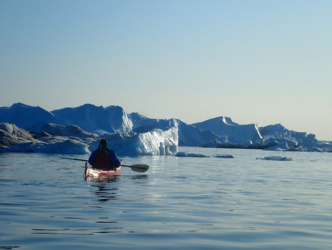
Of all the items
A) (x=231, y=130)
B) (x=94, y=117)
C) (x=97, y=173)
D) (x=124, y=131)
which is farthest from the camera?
(x=231, y=130)

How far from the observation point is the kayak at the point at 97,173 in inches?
595

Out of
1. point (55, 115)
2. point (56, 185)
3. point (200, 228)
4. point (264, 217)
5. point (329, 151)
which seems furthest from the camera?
point (329, 151)

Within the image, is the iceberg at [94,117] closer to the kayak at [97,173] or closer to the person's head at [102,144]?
the kayak at [97,173]

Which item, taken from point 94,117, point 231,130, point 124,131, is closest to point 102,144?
point 94,117

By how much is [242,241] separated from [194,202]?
156 inches

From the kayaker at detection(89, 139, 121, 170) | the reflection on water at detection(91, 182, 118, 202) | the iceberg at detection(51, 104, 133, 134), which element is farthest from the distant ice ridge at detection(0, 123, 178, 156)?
the reflection on water at detection(91, 182, 118, 202)

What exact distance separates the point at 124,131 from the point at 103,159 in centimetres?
5272

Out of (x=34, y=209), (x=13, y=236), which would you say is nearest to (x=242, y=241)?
(x=13, y=236)

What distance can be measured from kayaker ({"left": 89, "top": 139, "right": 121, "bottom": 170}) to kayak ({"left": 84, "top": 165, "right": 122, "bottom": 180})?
9.7 inches

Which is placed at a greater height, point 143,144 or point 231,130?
point 231,130

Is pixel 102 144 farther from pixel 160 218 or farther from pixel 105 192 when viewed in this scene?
pixel 160 218

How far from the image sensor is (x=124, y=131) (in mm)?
69938

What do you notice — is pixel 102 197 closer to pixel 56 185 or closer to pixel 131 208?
pixel 131 208

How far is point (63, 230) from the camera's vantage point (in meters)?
6.62
